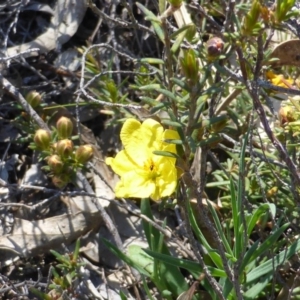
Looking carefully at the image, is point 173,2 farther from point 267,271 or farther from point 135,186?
point 267,271

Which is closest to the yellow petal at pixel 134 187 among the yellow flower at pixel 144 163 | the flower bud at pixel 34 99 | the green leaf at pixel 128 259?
the yellow flower at pixel 144 163

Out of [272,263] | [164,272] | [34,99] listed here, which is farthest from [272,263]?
[34,99]

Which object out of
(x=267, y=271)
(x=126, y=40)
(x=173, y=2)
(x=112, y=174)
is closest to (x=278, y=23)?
(x=173, y=2)

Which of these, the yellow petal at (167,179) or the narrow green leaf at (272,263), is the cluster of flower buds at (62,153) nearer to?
the yellow petal at (167,179)

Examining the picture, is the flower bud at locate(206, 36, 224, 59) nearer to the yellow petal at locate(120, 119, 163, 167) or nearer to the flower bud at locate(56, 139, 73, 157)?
the yellow petal at locate(120, 119, 163, 167)

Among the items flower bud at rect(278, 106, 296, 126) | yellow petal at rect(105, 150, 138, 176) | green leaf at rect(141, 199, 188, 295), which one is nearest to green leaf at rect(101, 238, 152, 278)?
green leaf at rect(141, 199, 188, 295)

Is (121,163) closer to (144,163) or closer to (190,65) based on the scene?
(144,163)
